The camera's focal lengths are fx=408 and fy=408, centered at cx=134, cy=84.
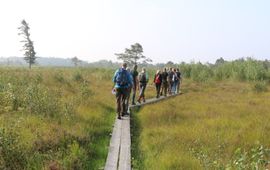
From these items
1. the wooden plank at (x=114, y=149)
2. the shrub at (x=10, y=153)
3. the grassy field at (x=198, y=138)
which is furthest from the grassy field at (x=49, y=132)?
the grassy field at (x=198, y=138)

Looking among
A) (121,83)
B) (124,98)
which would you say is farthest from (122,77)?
(124,98)

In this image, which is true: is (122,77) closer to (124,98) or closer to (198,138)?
(124,98)

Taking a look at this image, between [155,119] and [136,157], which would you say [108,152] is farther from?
[155,119]

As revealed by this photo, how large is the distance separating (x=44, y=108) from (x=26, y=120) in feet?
4.61

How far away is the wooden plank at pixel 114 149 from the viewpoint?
26.0ft

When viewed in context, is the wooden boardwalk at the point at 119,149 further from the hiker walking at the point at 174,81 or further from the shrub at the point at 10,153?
the hiker walking at the point at 174,81

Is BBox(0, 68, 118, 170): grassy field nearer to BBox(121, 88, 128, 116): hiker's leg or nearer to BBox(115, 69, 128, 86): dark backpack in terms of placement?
BBox(121, 88, 128, 116): hiker's leg

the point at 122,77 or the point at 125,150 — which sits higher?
the point at 122,77

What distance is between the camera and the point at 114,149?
9.24 metres

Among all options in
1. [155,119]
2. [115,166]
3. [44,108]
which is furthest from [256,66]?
[115,166]

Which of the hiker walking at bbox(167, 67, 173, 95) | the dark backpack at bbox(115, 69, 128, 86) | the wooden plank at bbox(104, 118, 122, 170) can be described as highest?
the dark backpack at bbox(115, 69, 128, 86)

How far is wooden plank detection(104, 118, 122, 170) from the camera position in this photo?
26.0 feet

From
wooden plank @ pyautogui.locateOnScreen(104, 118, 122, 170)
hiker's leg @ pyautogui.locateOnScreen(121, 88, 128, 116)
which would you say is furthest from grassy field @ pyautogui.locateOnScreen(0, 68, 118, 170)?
hiker's leg @ pyautogui.locateOnScreen(121, 88, 128, 116)

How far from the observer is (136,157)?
908 cm
